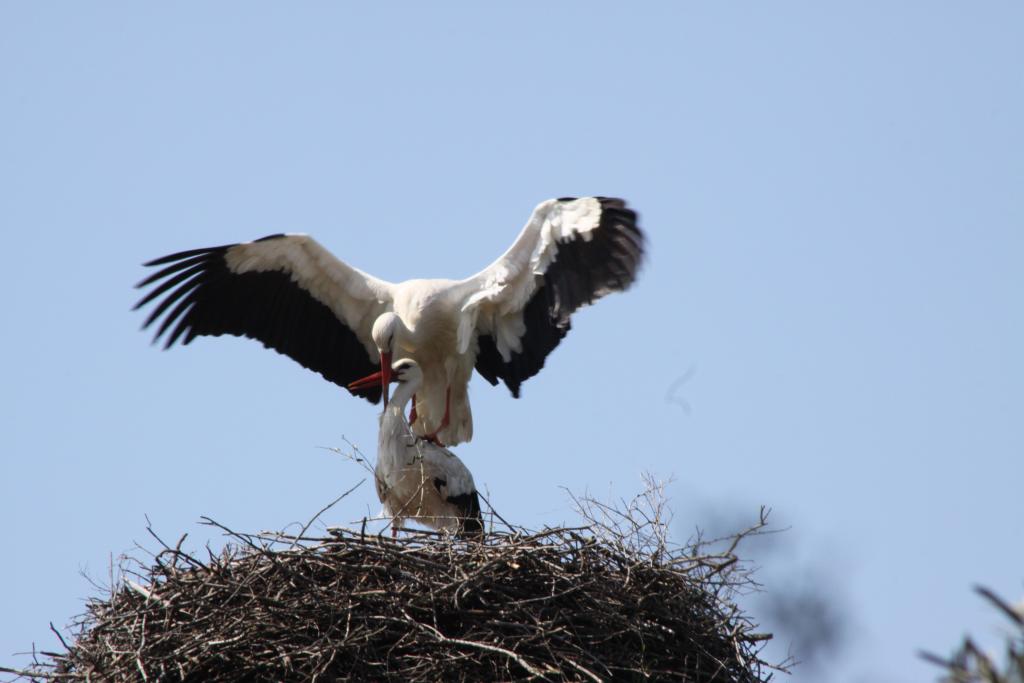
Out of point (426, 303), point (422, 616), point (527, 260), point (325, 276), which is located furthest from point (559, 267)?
point (422, 616)

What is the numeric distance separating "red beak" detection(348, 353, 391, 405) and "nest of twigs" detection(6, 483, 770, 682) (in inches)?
63.5

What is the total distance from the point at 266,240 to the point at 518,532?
9.47ft

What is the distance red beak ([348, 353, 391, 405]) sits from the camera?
7230mm

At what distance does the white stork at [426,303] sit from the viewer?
7.46 metres

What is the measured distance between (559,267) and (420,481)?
1.47 meters

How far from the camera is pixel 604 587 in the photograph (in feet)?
18.1

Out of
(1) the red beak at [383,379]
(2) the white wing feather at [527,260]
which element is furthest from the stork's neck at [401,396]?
(2) the white wing feather at [527,260]

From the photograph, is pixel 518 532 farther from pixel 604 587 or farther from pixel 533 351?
pixel 533 351

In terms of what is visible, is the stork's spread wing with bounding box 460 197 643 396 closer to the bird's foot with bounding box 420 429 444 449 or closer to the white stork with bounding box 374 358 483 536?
the bird's foot with bounding box 420 429 444 449

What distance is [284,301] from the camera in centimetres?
816

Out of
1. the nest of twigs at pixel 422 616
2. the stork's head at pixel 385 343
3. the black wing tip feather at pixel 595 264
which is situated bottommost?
the nest of twigs at pixel 422 616

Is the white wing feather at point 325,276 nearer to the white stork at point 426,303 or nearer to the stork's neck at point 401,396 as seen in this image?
the white stork at point 426,303

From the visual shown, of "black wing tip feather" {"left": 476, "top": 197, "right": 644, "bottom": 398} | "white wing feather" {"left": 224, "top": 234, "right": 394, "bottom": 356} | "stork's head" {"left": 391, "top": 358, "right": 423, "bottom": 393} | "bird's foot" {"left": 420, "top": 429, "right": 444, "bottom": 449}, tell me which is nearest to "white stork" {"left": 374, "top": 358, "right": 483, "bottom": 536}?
"bird's foot" {"left": 420, "top": 429, "right": 444, "bottom": 449}

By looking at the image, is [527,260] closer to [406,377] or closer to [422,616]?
[406,377]
